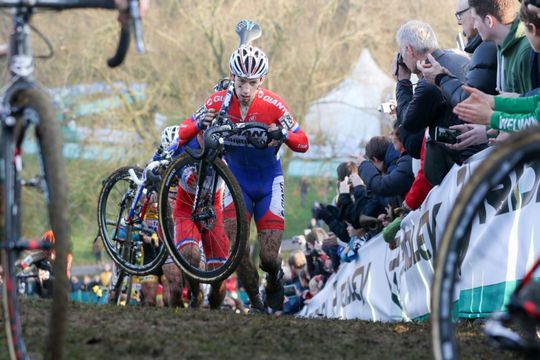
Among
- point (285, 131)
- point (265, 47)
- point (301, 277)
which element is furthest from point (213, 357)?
point (265, 47)

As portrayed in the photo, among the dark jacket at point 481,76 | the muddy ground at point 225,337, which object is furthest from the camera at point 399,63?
the muddy ground at point 225,337

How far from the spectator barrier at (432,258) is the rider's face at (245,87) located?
1848 millimetres

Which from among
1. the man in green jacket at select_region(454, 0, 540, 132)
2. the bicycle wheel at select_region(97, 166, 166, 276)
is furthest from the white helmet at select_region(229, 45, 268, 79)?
the man in green jacket at select_region(454, 0, 540, 132)

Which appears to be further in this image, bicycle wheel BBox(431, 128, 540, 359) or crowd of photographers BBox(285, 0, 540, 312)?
crowd of photographers BBox(285, 0, 540, 312)

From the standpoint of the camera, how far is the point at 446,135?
881 cm

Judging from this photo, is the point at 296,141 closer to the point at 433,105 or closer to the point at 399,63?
the point at 399,63

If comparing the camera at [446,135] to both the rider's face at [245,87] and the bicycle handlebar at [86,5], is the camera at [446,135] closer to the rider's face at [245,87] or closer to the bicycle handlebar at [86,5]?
the rider's face at [245,87]

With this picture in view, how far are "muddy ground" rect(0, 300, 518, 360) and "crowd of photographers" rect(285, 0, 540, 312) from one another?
1.32 m

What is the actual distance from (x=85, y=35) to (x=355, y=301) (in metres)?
30.1

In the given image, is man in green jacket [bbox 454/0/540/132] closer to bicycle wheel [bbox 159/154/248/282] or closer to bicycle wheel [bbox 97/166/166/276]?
bicycle wheel [bbox 159/154/248/282]

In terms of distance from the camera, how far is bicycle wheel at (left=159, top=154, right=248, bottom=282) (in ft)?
30.6

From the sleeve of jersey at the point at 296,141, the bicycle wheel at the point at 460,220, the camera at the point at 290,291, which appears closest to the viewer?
the bicycle wheel at the point at 460,220

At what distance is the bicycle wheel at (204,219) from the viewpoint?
9.32m

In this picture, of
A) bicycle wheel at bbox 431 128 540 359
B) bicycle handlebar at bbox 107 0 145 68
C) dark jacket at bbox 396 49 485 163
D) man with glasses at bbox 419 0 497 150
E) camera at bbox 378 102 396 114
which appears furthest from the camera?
A: camera at bbox 378 102 396 114
